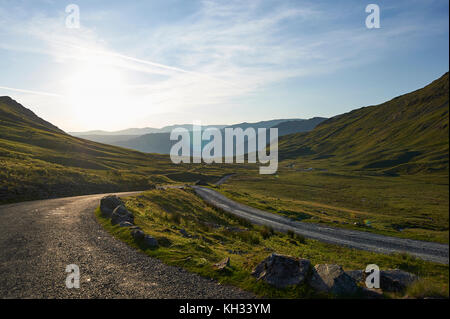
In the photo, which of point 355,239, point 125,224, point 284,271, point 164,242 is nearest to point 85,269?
point 164,242

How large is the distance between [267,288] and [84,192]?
48.9 meters

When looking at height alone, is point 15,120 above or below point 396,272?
above

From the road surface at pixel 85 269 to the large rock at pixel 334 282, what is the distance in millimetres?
2977

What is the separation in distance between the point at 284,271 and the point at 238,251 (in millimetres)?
10120

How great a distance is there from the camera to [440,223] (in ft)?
21.0

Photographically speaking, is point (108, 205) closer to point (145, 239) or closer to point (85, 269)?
point (145, 239)

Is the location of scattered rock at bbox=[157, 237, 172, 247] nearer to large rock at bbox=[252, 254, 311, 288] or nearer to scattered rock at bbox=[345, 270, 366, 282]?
large rock at bbox=[252, 254, 311, 288]

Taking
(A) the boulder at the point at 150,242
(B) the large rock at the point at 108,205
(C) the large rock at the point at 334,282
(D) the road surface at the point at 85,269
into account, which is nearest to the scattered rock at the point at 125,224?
(D) the road surface at the point at 85,269

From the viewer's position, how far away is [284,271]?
11289 mm

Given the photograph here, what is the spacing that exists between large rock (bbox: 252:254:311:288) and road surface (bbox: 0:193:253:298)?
1.28 m

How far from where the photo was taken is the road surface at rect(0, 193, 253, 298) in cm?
1130
